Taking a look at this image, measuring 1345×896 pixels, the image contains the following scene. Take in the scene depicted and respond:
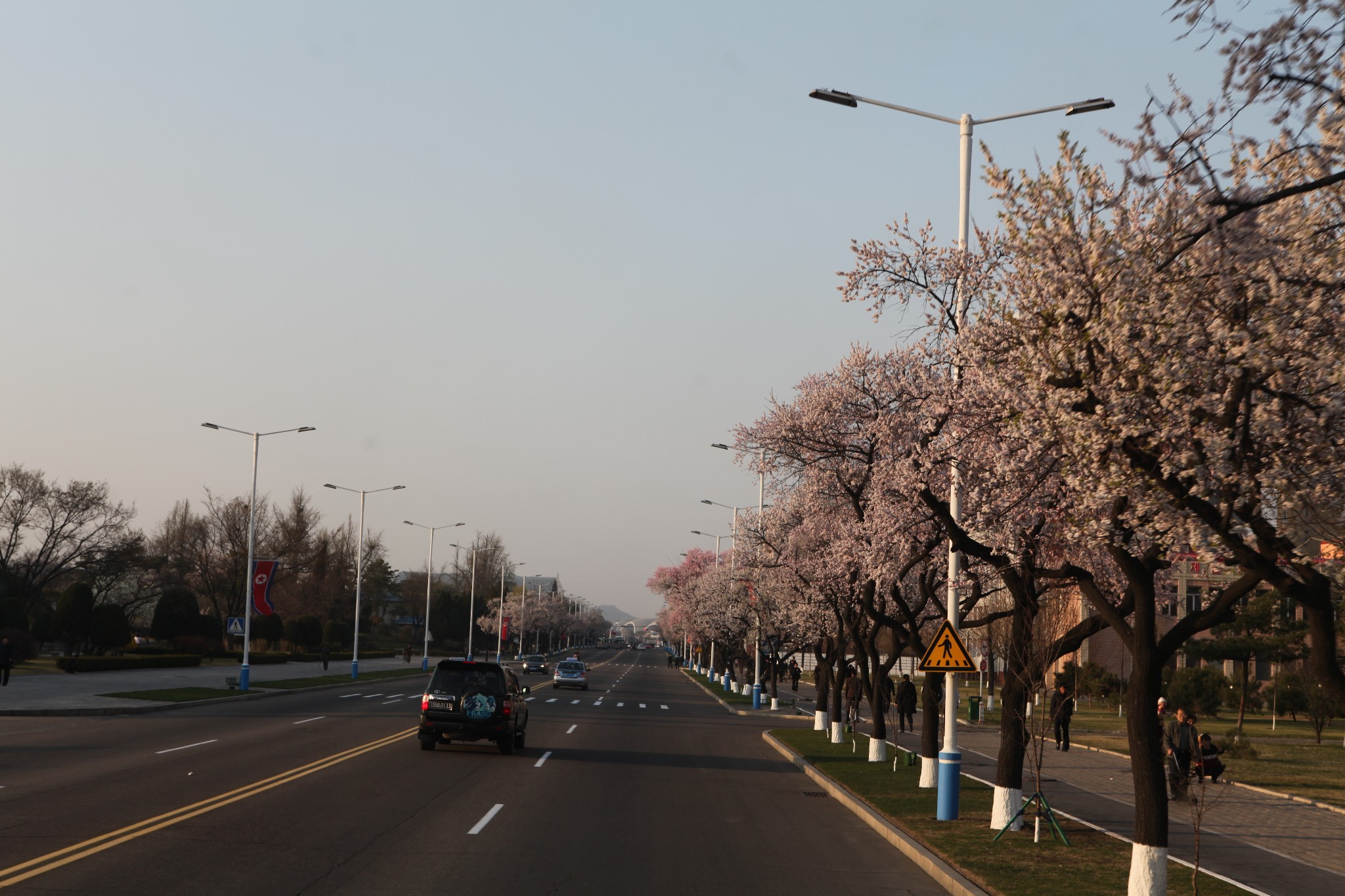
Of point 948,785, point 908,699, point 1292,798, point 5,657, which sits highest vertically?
point 948,785

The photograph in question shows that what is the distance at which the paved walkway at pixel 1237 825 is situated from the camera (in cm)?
1384

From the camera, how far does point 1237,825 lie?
Result: 18750 mm

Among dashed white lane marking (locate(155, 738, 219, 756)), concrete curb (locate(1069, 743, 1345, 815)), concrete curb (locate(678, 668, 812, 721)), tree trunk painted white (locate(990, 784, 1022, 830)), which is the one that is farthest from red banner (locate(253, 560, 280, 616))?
tree trunk painted white (locate(990, 784, 1022, 830))

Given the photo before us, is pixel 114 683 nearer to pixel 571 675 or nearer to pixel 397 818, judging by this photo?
pixel 571 675

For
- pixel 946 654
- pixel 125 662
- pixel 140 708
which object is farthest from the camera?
pixel 125 662

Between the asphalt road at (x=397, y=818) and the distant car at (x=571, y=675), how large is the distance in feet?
109

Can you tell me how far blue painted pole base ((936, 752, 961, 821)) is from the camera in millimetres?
16375

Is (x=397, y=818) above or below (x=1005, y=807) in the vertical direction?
below

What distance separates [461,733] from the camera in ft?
77.7

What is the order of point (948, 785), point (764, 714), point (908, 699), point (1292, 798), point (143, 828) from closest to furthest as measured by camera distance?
point (143, 828) → point (948, 785) → point (1292, 798) → point (908, 699) → point (764, 714)

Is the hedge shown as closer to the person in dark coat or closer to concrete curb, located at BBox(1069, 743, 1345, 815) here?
the person in dark coat

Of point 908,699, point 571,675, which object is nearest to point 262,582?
point 571,675

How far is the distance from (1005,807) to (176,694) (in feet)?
104

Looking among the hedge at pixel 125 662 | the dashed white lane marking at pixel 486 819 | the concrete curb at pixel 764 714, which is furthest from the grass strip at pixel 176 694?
the dashed white lane marking at pixel 486 819
